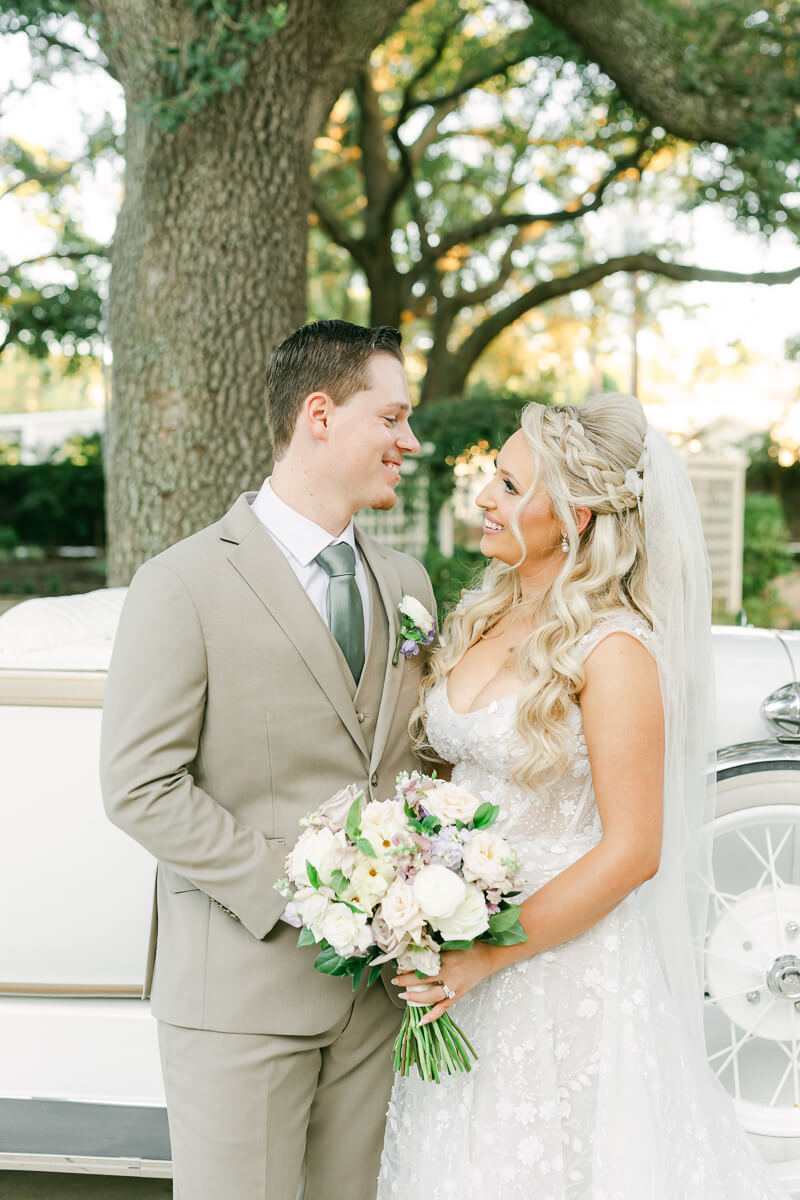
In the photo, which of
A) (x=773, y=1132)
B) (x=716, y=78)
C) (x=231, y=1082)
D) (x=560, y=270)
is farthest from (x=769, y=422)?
(x=231, y=1082)

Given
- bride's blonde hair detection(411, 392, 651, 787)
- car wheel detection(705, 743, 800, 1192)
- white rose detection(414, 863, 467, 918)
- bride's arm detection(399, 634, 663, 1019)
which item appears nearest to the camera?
white rose detection(414, 863, 467, 918)

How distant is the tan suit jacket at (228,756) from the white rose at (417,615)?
0.22m

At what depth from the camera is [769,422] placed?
57.1ft

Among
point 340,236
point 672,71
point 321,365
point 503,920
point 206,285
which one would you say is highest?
point 340,236

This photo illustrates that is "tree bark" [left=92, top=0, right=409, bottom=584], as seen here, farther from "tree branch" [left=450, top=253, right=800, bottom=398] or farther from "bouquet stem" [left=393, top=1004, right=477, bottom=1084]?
"tree branch" [left=450, top=253, right=800, bottom=398]

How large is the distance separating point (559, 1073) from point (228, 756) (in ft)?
3.20

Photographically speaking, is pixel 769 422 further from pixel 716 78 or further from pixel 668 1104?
pixel 668 1104

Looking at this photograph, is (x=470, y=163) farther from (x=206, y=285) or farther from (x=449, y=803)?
(x=449, y=803)

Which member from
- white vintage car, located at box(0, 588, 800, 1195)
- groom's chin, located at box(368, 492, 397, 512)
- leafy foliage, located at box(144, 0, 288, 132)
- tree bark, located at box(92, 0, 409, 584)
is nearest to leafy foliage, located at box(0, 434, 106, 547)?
tree bark, located at box(92, 0, 409, 584)

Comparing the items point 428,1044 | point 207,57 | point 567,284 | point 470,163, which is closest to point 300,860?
point 428,1044

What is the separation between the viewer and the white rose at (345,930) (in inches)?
70.5

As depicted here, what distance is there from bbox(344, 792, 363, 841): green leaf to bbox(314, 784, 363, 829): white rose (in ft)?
0.05

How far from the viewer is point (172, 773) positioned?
200 centimetres

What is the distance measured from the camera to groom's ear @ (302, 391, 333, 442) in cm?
223
